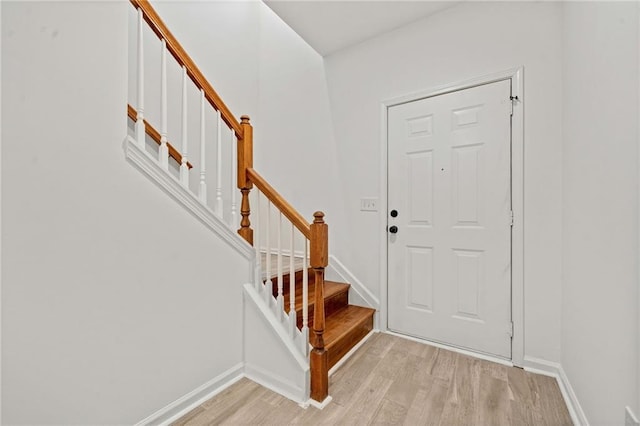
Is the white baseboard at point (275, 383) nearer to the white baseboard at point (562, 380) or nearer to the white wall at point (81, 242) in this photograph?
the white wall at point (81, 242)

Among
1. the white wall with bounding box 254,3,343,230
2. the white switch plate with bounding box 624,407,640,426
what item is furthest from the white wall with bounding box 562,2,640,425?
the white wall with bounding box 254,3,343,230

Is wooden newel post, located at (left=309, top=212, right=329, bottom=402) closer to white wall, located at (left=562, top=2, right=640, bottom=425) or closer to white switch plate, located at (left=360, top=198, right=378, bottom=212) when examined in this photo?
white switch plate, located at (left=360, top=198, right=378, bottom=212)

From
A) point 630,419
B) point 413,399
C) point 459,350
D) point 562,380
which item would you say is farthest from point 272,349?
point 562,380

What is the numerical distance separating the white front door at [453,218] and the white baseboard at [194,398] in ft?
4.47

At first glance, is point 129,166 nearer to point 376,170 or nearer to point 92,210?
point 92,210

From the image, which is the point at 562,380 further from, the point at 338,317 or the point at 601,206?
the point at 338,317

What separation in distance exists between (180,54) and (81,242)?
3.62 feet

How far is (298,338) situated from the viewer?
168cm

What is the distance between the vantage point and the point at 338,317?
2.36m

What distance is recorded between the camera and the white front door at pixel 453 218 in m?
1.98

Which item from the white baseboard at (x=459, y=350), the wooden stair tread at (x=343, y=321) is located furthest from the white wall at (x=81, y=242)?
the white baseboard at (x=459, y=350)

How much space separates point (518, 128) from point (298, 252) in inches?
86.4

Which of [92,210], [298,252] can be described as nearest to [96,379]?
[92,210]

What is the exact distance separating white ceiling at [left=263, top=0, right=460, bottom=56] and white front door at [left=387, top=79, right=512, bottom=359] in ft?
2.24
